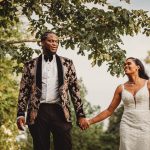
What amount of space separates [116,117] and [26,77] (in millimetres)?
50186

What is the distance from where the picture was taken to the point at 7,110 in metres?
19.5

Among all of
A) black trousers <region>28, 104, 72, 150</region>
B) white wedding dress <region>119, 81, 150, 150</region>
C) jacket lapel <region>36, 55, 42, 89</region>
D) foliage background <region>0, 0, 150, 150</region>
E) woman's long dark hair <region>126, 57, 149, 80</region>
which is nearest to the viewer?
black trousers <region>28, 104, 72, 150</region>

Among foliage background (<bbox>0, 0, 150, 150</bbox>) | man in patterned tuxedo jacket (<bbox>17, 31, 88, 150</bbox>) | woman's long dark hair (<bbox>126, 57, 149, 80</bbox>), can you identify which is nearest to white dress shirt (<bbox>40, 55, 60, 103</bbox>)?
man in patterned tuxedo jacket (<bbox>17, 31, 88, 150</bbox>)

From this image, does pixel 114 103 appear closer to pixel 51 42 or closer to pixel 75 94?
pixel 75 94

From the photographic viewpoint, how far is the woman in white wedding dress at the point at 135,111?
7.55m

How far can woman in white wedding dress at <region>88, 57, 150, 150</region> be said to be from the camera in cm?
755

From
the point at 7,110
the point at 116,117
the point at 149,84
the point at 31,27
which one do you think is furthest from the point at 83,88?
the point at 149,84

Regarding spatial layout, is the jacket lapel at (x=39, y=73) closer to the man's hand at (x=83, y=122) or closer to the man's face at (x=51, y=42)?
the man's face at (x=51, y=42)

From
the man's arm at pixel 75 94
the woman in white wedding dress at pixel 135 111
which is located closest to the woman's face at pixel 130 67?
the woman in white wedding dress at pixel 135 111

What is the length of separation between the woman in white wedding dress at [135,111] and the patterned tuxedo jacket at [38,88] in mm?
673

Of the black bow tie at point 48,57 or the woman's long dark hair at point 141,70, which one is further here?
the woman's long dark hair at point 141,70

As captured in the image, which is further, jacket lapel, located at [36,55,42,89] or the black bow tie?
the black bow tie

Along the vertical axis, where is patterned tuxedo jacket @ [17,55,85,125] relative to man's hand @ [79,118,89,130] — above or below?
above

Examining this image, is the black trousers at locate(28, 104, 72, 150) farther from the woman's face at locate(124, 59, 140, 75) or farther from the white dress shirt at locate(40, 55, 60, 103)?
the woman's face at locate(124, 59, 140, 75)
